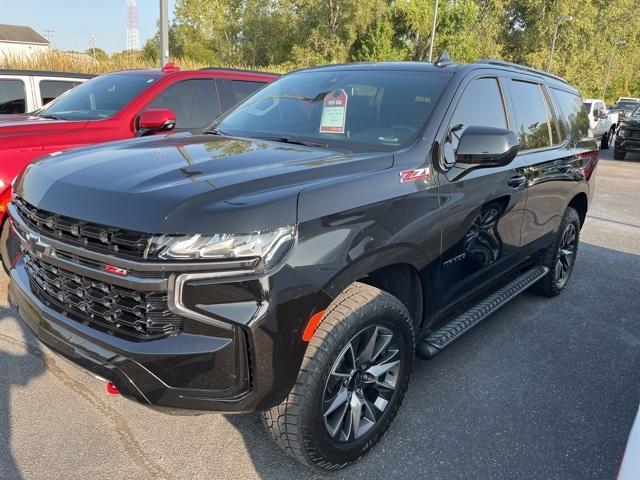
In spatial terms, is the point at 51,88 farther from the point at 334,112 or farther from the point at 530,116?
the point at 530,116

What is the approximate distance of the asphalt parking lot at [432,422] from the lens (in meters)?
2.50

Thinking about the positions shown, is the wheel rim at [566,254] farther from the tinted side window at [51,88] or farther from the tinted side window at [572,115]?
the tinted side window at [51,88]

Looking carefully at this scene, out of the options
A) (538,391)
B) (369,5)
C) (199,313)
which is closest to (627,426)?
(538,391)

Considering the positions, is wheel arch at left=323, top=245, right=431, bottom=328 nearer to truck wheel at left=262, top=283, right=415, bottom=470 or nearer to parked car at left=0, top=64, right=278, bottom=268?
truck wheel at left=262, top=283, right=415, bottom=470

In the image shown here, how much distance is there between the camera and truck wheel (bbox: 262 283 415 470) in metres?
2.17

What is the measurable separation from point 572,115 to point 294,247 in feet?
12.4

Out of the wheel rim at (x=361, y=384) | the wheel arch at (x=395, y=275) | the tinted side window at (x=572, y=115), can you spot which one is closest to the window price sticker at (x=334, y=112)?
the wheel arch at (x=395, y=275)

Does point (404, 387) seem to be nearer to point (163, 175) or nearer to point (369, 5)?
point (163, 175)

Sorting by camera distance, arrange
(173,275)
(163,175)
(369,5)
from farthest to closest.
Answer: (369,5) → (163,175) → (173,275)

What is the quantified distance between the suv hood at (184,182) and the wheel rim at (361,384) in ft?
2.46

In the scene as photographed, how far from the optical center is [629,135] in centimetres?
1630

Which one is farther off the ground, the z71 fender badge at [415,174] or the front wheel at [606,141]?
the z71 fender badge at [415,174]

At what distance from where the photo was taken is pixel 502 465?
2574 millimetres

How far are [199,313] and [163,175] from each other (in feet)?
2.17
